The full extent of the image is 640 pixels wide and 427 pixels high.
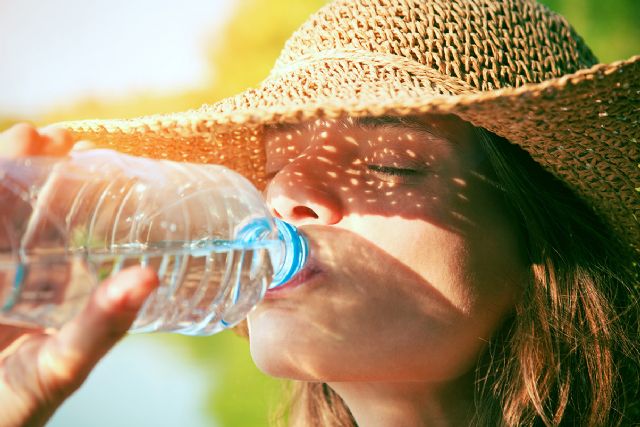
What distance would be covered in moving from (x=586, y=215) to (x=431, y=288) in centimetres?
30

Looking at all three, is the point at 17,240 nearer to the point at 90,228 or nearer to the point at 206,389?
the point at 90,228

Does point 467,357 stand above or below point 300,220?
below

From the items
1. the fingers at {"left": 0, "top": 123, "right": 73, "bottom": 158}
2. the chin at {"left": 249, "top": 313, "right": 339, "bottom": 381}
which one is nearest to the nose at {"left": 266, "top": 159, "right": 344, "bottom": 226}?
the chin at {"left": 249, "top": 313, "right": 339, "bottom": 381}

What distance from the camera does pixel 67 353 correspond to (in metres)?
0.59

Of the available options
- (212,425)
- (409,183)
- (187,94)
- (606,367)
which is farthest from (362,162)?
(187,94)

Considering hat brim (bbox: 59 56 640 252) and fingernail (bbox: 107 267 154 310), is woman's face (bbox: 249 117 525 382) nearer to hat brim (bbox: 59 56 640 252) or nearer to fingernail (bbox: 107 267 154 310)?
hat brim (bbox: 59 56 640 252)

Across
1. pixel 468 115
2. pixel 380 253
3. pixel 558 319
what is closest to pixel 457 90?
pixel 468 115

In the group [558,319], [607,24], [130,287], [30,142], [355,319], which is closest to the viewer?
[130,287]

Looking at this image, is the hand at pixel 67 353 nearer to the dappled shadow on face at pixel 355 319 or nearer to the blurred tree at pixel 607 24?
the dappled shadow on face at pixel 355 319

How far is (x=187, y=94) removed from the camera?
11.9ft

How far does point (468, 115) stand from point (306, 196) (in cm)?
23

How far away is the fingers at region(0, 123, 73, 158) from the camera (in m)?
0.72

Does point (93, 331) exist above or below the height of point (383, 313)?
above

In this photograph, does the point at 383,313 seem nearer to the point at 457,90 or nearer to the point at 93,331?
the point at 457,90
